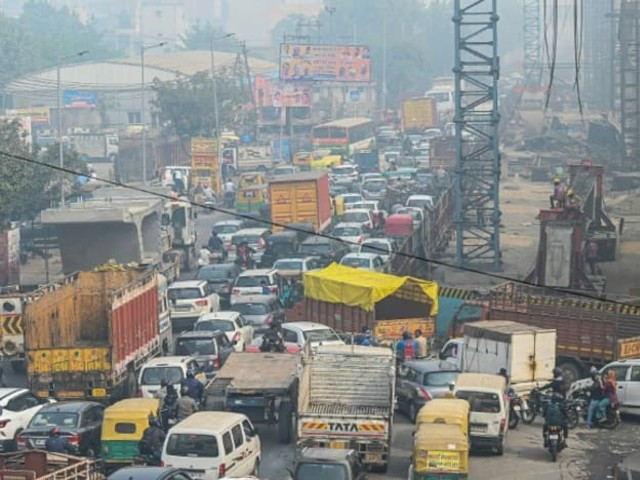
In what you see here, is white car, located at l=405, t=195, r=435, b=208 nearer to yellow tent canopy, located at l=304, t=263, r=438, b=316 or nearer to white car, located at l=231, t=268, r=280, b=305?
white car, located at l=231, t=268, r=280, b=305

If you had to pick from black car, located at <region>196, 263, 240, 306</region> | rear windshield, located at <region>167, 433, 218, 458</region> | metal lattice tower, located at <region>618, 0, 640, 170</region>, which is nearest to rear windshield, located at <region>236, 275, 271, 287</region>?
black car, located at <region>196, 263, 240, 306</region>

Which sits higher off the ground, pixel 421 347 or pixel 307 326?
pixel 307 326

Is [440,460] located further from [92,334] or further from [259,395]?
[92,334]

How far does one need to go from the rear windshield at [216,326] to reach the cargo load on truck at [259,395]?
6.85m

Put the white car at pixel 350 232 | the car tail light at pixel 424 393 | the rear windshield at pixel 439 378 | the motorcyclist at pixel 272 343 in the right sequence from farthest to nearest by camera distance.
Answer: the white car at pixel 350 232
the motorcyclist at pixel 272 343
the rear windshield at pixel 439 378
the car tail light at pixel 424 393

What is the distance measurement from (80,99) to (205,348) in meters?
99.5

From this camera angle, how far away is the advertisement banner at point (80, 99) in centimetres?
12888

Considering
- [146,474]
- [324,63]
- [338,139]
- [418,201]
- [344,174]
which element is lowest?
[344,174]

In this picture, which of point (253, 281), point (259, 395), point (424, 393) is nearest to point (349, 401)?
point (259, 395)

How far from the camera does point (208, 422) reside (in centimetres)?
2256

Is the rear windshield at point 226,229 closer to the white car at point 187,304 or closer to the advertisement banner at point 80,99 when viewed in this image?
the white car at point 187,304

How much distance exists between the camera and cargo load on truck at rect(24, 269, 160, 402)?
95.5 ft

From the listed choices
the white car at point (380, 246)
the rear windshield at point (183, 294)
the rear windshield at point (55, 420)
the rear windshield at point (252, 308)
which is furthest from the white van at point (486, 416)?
the white car at point (380, 246)

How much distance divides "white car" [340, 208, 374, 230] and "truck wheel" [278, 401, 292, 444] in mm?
29457
